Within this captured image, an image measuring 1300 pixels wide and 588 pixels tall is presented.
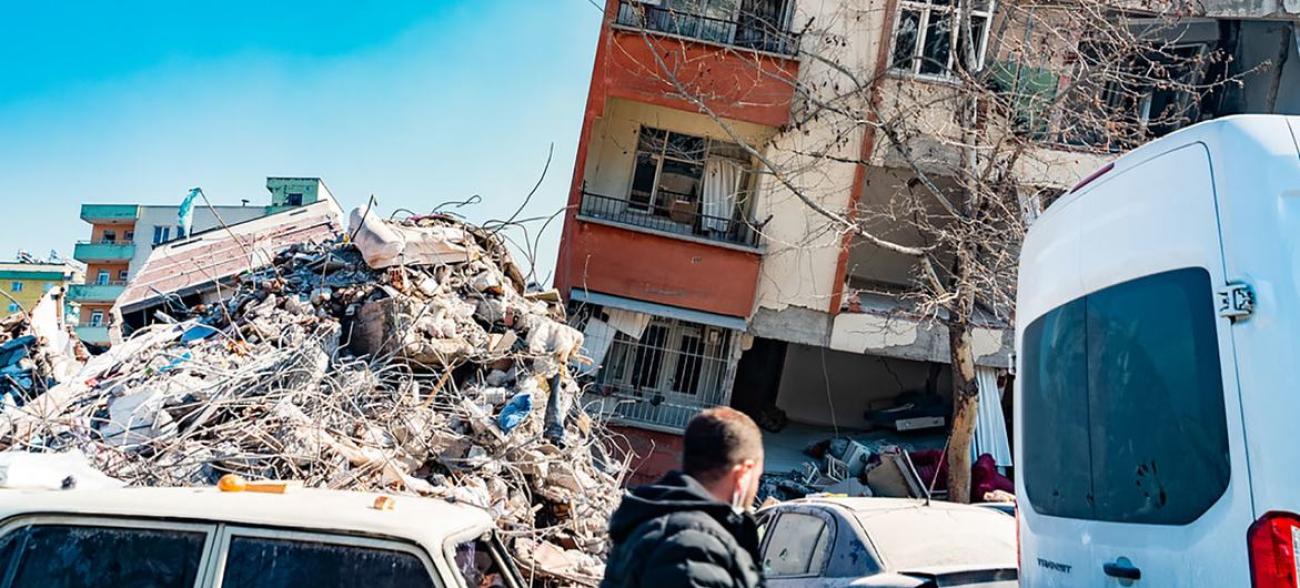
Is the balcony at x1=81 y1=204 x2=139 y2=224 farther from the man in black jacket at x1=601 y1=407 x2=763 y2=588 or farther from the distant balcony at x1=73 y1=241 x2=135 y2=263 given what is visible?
the man in black jacket at x1=601 y1=407 x2=763 y2=588

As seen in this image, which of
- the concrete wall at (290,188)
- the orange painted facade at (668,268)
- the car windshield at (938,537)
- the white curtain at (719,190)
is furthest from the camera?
the concrete wall at (290,188)

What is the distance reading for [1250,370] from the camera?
2.37m

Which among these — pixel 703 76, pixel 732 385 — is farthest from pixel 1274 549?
pixel 732 385

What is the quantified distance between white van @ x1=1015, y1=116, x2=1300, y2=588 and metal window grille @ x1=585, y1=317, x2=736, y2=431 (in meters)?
12.3

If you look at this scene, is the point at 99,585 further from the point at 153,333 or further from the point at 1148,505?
the point at 153,333

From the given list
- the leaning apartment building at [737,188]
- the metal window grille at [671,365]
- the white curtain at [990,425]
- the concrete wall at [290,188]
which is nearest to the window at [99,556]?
the leaning apartment building at [737,188]

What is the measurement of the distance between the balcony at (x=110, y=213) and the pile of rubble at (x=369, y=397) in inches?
2622

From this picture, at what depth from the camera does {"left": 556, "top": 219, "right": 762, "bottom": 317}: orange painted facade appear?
1528cm

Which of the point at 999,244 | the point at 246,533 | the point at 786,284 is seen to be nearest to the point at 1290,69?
the point at 999,244

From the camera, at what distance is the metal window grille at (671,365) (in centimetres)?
1602

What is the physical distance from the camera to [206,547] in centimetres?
305

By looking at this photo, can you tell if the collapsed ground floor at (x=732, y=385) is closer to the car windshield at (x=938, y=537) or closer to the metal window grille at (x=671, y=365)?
the metal window grille at (x=671, y=365)

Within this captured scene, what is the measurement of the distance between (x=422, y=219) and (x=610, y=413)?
541 centimetres

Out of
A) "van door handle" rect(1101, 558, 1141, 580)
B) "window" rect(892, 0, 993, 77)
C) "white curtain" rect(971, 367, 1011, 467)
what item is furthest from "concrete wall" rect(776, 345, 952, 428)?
"van door handle" rect(1101, 558, 1141, 580)
